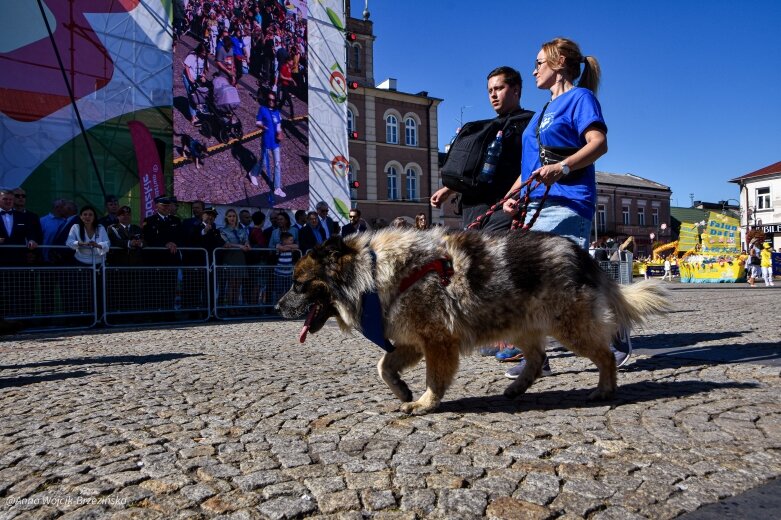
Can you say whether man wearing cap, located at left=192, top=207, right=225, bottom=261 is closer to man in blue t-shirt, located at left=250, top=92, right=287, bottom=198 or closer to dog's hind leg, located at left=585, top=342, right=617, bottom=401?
man in blue t-shirt, located at left=250, top=92, right=287, bottom=198

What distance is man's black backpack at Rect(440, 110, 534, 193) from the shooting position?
4.84m

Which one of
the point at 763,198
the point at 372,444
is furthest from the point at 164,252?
the point at 763,198

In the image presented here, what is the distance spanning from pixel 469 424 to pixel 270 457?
1064 millimetres

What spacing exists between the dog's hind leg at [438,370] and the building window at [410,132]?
37881 mm

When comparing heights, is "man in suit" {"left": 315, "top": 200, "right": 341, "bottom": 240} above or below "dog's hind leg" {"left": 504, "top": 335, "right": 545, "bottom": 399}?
above

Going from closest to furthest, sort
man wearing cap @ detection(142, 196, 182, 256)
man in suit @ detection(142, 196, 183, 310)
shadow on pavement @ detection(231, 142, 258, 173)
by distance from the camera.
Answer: man in suit @ detection(142, 196, 183, 310), man wearing cap @ detection(142, 196, 182, 256), shadow on pavement @ detection(231, 142, 258, 173)

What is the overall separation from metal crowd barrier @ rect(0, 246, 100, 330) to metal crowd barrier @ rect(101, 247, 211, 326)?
285 millimetres

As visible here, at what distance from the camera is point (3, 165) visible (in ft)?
45.0

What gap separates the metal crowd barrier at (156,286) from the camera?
9.85 m

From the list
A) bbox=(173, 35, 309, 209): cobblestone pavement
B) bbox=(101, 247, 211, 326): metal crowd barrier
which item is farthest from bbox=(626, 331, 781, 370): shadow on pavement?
bbox=(173, 35, 309, 209): cobblestone pavement

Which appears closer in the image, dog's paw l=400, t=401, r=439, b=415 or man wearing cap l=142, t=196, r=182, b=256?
dog's paw l=400, t=401, r=439, b=415

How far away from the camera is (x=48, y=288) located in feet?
30.3

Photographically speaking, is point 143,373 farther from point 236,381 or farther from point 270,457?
point 270,457

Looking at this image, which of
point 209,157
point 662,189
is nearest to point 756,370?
point 209,157
